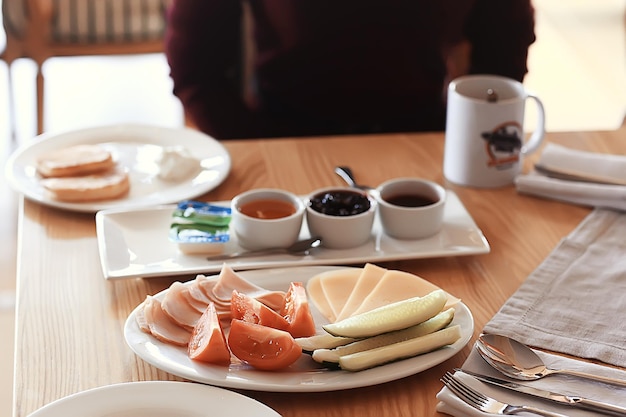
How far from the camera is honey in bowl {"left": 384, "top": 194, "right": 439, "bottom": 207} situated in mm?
1342

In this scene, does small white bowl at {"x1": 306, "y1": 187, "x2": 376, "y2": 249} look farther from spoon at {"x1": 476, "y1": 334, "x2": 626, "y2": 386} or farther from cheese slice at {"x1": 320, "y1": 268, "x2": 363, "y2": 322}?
spoon at {"x1": 476, "y1": 334, "x2": 626, "y2": 386}

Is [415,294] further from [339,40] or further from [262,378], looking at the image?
[339,40]

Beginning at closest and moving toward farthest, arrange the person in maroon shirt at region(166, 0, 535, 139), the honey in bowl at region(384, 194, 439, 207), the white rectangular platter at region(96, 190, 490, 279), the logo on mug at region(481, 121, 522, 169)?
the white rectangular platter at region(96, 190, 490, 279) → the honey in bowl at region(384, 194, 439, 207) → the logo on mug at region(481, 121, 522, 169) → the person in maroon shirt at region(166, 0, 535, 139)

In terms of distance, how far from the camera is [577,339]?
1.06 metres

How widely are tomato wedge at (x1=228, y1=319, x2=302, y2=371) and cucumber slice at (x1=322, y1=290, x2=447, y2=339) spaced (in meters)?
0.05

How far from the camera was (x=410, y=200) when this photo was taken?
4.44ft

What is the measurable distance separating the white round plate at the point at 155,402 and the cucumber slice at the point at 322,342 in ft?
0.33

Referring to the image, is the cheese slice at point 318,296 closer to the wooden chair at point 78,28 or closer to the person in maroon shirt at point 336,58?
the person in maroon shirt at point 336,58

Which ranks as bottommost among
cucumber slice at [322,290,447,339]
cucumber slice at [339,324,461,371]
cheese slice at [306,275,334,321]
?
cheese slice at [306,275,334,321]

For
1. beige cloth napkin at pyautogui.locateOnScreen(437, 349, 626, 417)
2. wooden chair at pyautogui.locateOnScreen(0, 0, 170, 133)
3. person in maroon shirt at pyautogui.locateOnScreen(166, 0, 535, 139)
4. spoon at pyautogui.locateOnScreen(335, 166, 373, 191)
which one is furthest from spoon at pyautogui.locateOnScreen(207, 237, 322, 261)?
wooden chair at pyautogui.locateOnScreen(0, 0, 170, 133)

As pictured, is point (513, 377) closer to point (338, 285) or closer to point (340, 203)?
point (338, 285)

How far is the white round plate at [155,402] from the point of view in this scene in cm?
90

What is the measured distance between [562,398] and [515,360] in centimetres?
8

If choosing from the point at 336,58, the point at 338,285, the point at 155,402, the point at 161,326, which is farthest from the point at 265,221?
the point at 336,58
